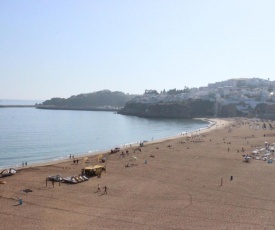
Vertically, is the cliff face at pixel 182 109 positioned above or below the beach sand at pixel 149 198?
above

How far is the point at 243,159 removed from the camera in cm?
3525

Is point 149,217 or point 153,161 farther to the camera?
point 153,161

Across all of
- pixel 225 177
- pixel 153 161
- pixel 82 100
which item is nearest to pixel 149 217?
pixel 225 177

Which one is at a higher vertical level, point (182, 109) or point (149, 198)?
point (182, 109)

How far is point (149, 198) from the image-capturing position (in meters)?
20.6

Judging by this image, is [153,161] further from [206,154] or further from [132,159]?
[206,154]

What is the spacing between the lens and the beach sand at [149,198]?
1680 centimetres

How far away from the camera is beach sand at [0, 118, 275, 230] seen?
661 inches

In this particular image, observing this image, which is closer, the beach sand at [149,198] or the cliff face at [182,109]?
the beach sand at [149,198]

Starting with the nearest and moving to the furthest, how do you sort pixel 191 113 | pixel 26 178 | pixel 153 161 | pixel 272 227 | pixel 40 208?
pixel 272 227, pixel 40 208, pixel 26 178, pixel 153 161, pixel 191 113

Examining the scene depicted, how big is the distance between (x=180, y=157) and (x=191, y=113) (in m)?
86.5

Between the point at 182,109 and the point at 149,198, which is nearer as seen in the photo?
the point at 149,198

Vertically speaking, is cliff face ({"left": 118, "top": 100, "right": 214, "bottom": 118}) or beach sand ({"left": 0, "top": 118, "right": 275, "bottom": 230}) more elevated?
cliff face ({"left": 118, "top": 100, "right": 214, "bottom": 118})

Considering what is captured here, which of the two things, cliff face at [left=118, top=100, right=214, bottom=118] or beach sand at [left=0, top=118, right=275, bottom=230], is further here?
cliff face at [left=118, top=100, right=214, bottom=118]
